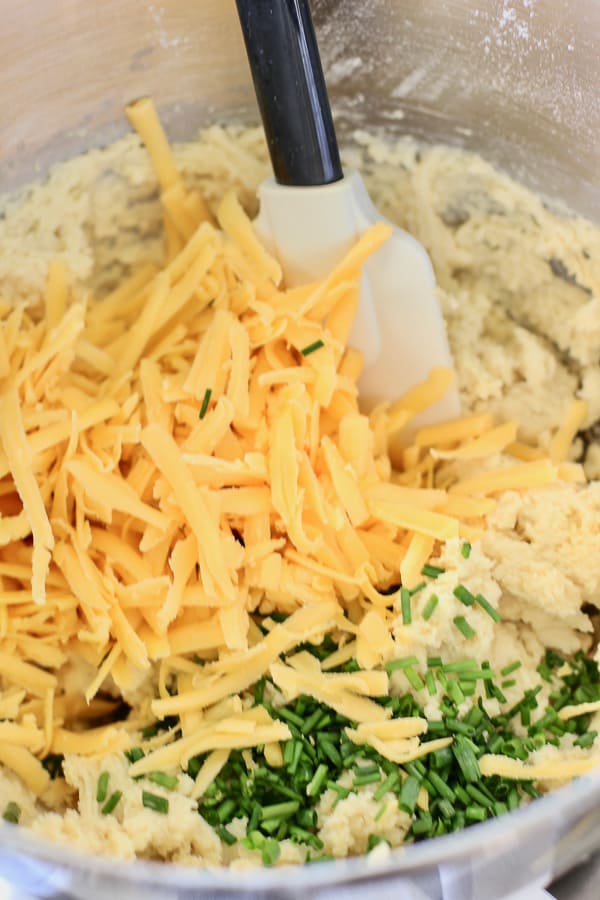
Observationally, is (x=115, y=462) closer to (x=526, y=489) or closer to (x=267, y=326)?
(x=267, y=326)

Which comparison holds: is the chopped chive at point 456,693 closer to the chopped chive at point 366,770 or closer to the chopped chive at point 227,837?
the chopped chive at point 366,770

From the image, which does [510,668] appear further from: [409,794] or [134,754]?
A: [134,754]

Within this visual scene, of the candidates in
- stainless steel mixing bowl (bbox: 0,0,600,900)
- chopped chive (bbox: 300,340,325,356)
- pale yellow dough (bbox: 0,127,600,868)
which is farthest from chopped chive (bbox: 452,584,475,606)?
stainless steel mixing bowl (bbox: 0,0,600,900)

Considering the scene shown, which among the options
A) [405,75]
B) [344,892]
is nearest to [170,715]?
[344,892]

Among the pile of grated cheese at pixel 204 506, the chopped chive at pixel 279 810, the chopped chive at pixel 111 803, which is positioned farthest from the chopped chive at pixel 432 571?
the chopped chive at pixel 111 803

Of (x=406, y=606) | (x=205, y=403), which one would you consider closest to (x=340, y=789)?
(x=406, y=606)

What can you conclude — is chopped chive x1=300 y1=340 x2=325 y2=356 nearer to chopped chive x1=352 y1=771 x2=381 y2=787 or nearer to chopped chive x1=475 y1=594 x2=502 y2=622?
chopped chive x1=475 y1=594 x2=502 y2=622

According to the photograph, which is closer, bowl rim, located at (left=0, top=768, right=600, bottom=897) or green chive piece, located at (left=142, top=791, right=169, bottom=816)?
bowl rim, located at (left=0, top=768, right=600, bottom=897)
